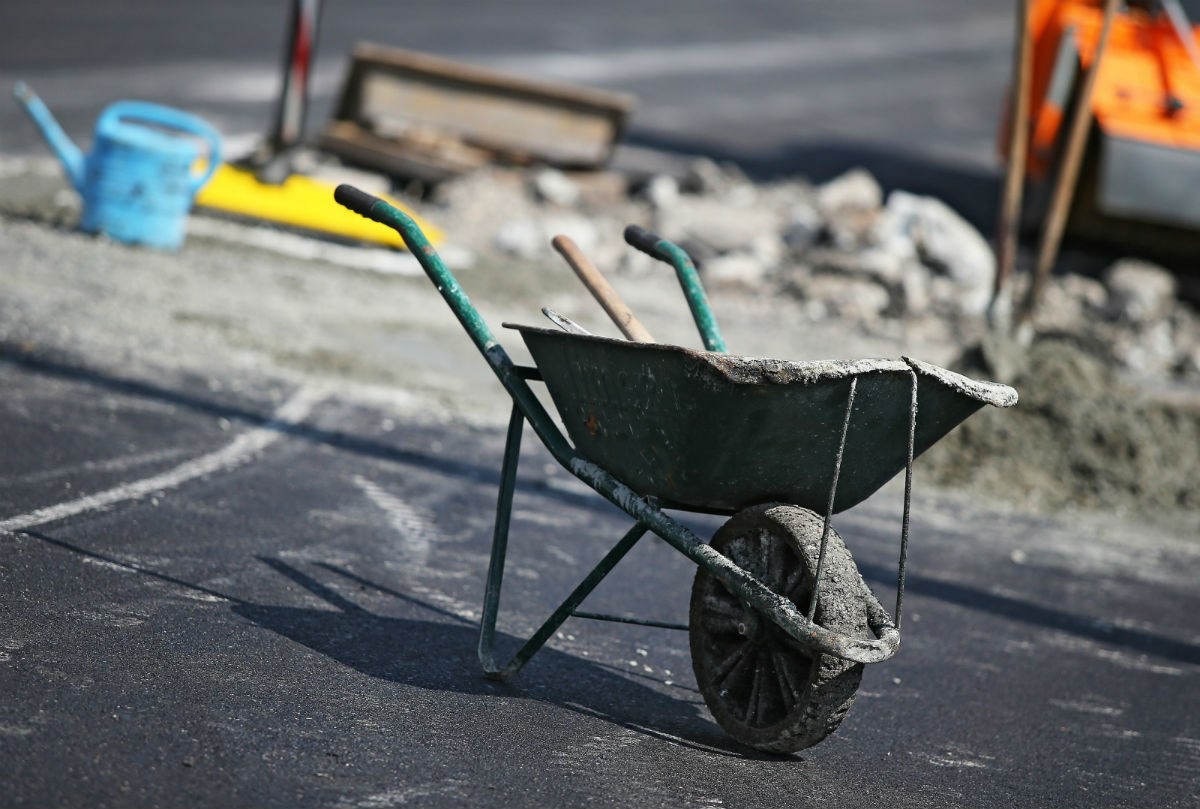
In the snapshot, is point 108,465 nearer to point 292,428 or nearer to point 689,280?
point 292,428

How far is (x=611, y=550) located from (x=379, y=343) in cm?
464

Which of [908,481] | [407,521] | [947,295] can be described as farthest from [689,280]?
[947,295]

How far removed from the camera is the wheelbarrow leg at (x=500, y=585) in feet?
13.1

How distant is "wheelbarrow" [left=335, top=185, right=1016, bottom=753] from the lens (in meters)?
3.47

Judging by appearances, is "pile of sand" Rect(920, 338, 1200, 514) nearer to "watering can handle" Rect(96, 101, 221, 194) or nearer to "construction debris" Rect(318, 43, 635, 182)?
"watering can handle" Rect(96, 101, 221, 194)

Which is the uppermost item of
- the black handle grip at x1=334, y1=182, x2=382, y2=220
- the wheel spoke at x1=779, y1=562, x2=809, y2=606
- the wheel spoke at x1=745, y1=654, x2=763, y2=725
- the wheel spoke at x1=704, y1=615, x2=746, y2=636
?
the black handle grip at x1=334, y1=182, x2=382, y2=220

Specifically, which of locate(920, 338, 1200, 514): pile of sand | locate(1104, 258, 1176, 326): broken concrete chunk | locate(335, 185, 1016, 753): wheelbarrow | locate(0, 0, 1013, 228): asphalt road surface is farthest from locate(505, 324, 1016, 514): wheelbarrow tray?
locate(0, 0, 1013, 228): asphalt road surface

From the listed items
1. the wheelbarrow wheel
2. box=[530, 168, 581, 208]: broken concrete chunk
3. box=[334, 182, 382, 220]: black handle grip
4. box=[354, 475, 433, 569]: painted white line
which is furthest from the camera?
box=[530, 168, 581, 208]: broken concrete chunk

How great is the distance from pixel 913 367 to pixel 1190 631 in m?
3.25

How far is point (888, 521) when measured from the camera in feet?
22.8

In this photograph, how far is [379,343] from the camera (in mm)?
8516

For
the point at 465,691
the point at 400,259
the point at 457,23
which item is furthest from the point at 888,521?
the point at 457,23

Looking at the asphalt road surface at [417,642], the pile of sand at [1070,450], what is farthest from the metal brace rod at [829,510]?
the pile of sand at [1070,450]

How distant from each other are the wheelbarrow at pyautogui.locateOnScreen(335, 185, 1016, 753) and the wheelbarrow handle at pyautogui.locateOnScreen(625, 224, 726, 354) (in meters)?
0.68
